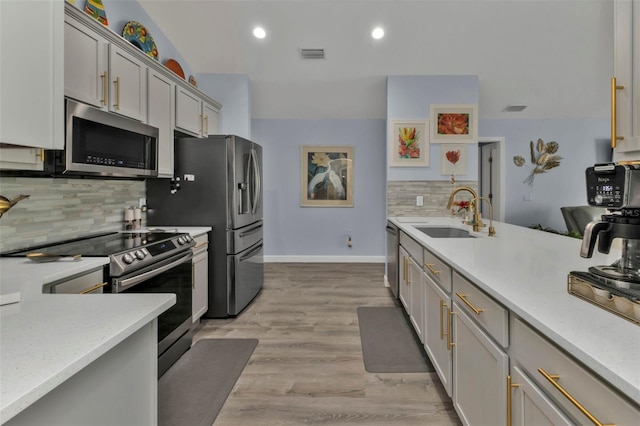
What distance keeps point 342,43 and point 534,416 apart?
3.86 metres

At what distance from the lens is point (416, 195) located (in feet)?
13.6

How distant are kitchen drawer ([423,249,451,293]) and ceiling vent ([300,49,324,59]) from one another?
2879mm

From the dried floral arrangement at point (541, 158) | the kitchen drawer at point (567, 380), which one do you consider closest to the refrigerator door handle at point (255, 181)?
the kitchen drawer at point (567, 380)

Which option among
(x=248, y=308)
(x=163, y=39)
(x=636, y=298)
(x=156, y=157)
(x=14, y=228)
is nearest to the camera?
(x=636, y=298)

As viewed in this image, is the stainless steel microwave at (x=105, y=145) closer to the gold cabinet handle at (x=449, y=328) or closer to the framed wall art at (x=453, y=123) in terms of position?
the gold cabinet handle at (x=449, y=328)

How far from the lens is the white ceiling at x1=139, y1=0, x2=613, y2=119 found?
3.39m

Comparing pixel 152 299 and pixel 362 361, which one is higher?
pixel 152 299

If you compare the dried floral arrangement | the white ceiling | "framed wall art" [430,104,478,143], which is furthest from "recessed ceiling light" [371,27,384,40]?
the dried floral arrangement

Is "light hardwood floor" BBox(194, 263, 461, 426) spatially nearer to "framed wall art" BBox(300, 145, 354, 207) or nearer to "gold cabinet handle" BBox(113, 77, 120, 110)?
"gold cabinet handle" BBox(113, 77, 120, 110)

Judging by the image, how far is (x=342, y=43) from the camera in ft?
12.4

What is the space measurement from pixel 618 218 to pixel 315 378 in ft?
5.91

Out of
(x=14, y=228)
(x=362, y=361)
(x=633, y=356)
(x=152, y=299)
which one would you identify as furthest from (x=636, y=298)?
(x=14, y=228)

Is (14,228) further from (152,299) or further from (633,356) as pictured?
(633,356)

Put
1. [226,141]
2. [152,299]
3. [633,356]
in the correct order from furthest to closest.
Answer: [226,141] < [152,299] < [633,356]
